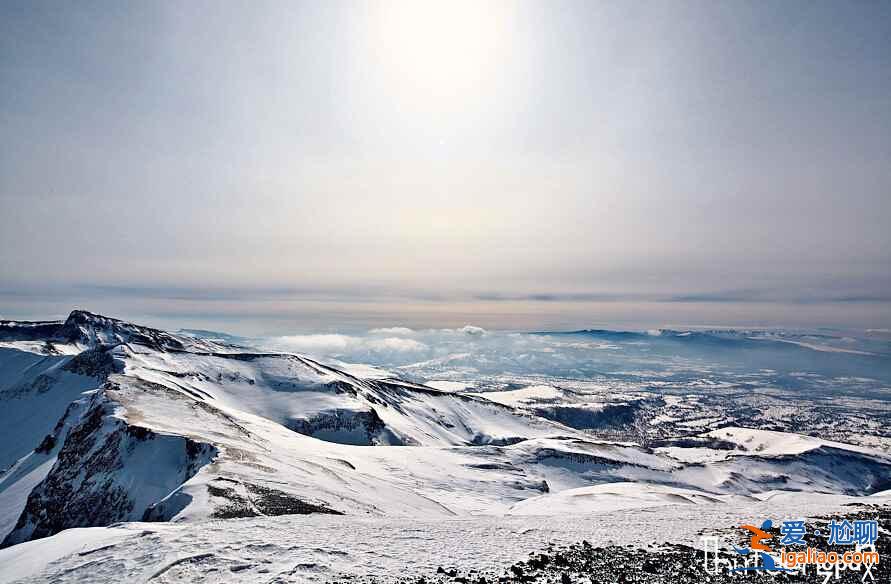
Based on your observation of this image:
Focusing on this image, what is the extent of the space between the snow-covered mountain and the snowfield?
390 millimetres

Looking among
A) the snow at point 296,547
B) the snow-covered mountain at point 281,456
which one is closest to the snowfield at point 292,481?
the snow at point 296,547

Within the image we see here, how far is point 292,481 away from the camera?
41.4 metres

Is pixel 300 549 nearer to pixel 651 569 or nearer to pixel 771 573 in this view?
pixel 651 569

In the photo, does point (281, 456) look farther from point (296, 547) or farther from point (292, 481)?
point (296, 547)

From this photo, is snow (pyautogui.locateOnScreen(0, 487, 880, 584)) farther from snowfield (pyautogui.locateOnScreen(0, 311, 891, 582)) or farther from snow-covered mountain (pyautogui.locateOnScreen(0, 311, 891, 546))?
snow-covered mountain (pyautogui.locateOnScreen(0, 311, 891, 546))

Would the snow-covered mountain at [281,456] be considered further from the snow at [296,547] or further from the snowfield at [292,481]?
the snow at [296,547]

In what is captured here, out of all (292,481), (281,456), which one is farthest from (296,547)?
(281,456)

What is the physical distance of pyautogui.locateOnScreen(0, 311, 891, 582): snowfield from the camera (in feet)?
67.3

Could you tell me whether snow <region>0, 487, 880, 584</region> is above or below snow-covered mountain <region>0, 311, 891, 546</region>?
above

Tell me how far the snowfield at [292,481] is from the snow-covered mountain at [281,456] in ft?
1.28

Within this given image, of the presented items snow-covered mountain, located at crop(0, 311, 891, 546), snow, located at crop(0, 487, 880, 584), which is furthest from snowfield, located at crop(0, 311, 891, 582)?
snow-covered mountain, located at crop(0, 311, 891, 546)

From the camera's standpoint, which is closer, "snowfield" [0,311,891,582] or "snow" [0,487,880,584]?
"snow" [0,487,880,584]

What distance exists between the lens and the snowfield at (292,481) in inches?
808

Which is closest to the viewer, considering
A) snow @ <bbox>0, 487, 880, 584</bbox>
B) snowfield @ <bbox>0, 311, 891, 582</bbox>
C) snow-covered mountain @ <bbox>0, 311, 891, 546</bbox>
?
snow @ <bbox>0, 487, 880, 584</bbox>
